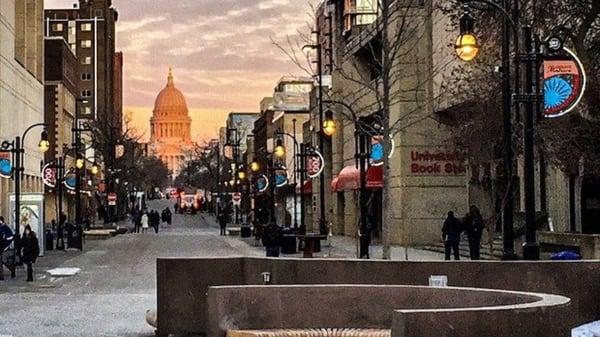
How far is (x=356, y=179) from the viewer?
58406mm

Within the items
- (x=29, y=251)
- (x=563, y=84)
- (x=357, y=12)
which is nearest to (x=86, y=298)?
(x=29, y=251)

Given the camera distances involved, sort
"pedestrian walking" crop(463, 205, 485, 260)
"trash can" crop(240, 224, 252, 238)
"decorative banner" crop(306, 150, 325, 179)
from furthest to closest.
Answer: "trash can" crop(240, 224, 252, 238) < "decorative banner" crop(306, 150, 325, 179) < "pedestrian walking" crop(463, 205, 485, 260)

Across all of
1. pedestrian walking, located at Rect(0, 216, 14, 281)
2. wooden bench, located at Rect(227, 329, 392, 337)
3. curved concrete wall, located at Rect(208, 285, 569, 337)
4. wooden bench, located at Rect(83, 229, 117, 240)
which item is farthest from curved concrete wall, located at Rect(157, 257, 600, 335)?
wooden bench, located at Rect(83, 229, 117, 240)

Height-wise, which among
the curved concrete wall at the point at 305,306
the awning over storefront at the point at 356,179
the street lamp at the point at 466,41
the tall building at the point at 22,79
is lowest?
the curved concrete wall at the point at 305,306

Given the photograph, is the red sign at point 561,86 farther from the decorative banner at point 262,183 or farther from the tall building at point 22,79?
the decorative banner at point 262,183

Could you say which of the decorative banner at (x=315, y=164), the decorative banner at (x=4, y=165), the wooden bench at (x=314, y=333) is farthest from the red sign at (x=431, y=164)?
the wooden bench at (x=314, y=333)

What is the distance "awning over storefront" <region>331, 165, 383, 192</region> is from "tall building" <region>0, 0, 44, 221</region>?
22050mm

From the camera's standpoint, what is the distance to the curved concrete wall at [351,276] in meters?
16.1

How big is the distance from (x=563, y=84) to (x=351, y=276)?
6175 mm

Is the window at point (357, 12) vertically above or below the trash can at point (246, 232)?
above

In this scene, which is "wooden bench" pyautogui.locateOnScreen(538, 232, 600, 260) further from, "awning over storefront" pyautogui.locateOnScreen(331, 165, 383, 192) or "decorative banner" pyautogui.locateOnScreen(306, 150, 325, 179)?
"decorative banner" pyautogui.locateOnScreen(306, 150, 325, 179)

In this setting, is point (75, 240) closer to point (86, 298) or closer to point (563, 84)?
point (86, 298)

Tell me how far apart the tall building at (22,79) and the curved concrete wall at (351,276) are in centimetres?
5517

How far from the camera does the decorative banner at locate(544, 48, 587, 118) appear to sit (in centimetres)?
2023
